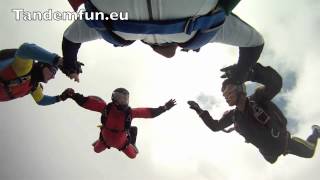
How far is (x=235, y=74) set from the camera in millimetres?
2932

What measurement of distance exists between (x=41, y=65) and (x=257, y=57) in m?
5.15

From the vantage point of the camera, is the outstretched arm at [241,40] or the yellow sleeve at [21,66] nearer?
the outstretched arm at [241,40]

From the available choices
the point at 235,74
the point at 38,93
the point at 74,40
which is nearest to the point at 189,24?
the point at 74,40

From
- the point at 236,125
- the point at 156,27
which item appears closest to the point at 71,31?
the point at 156,27

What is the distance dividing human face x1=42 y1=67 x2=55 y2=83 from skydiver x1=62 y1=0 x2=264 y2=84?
180 inches

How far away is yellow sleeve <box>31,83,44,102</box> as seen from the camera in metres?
7.53

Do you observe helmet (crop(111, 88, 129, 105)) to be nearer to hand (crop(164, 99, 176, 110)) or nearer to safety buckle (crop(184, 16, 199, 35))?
hand (crop(164, 99, 176, 110))

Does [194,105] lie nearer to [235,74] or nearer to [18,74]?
[18,74]

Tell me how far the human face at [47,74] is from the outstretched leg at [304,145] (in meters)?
5.24

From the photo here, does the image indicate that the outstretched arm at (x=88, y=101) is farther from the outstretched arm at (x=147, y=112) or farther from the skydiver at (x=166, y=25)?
the skydiver at (x=166, y=25)

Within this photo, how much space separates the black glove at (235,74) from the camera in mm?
2886

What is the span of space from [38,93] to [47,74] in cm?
85

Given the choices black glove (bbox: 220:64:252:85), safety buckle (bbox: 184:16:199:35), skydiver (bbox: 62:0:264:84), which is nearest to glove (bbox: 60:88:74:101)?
black glove (bbox: 220:64:252:85)

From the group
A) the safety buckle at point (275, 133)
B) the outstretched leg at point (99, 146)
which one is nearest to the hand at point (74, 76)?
the safety buckle at point (275, 133)
